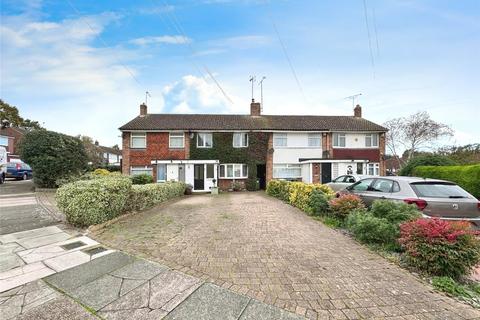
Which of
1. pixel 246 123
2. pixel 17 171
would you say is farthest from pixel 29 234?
pixel 17 171

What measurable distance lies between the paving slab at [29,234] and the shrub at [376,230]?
7.24 metres

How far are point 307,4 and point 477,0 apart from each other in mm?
4760

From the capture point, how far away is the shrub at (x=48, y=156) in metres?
16.1

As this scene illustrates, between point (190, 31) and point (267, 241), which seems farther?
point (190, 31)

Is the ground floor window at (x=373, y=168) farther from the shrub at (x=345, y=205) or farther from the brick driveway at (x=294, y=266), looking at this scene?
the brick driveway at (x=294, y=266)

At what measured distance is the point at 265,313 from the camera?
2770 millimetres

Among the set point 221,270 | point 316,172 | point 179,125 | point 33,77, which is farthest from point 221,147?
point 221,270

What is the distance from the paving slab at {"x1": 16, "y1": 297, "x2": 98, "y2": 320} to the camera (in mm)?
2719

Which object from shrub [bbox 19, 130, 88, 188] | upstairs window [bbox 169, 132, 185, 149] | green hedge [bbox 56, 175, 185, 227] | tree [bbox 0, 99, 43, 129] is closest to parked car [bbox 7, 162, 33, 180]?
shrub [bbox 19, 130, 88, 188]

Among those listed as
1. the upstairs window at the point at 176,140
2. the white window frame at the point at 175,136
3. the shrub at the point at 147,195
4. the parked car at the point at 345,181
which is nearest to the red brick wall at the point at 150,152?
the white window frame at the point at 175,136

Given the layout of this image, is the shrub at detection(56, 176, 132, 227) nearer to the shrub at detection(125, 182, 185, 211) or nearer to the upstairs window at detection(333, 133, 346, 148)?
the shrub at detection(125, 182, 185, 211)

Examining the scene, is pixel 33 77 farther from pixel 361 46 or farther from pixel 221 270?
pixel 361 46

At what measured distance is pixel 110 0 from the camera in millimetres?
7145

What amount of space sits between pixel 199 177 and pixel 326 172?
35.6ft
